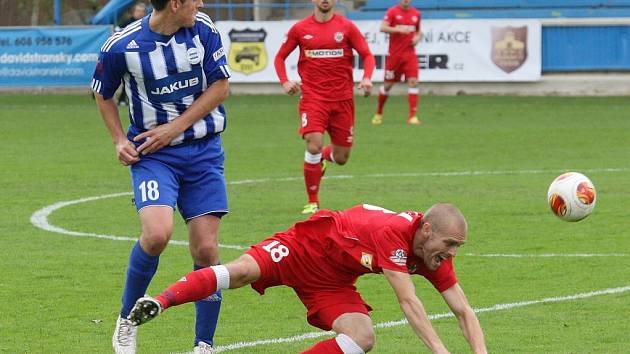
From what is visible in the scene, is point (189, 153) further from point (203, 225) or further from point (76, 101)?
point (76, 101)

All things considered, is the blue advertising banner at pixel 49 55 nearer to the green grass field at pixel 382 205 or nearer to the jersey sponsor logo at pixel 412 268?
the green grass field at pixel 382 205

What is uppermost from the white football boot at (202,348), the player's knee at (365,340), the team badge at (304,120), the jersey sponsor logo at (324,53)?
the jersey sponsor logo at (324,53)

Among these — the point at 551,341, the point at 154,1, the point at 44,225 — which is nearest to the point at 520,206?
the point at 44,225

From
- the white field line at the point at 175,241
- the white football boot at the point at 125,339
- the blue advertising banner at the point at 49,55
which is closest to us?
the white football boot at the point at 125,339

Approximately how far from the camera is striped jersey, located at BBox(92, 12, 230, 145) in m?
7.41

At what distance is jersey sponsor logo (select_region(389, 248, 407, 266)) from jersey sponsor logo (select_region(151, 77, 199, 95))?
1865mm

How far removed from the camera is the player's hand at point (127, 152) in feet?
24.4

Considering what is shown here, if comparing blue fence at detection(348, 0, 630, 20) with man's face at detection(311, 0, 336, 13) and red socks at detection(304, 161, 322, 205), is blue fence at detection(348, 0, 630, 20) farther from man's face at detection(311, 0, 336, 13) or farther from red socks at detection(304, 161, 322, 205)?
red socks at detection(304, 161, 322, 205)

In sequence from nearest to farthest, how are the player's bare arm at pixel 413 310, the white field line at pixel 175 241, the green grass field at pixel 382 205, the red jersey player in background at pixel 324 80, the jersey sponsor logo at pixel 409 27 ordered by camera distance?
the player's bare arm at pixel 413 310 < the green grass field at pixel 382 205 < the white field line at pixel 175 241 < the red jersey player in background at pixel 324 80 < the jersey sponsor logo at pixel 409 27

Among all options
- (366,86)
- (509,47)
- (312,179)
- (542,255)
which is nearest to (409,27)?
(509,47)

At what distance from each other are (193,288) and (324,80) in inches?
292

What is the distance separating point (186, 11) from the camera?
729 centimetres

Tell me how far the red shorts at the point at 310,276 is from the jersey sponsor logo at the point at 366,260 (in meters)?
0.30

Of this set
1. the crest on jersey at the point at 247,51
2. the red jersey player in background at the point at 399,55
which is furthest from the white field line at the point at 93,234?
the crest on jersey at the point at 247,51
